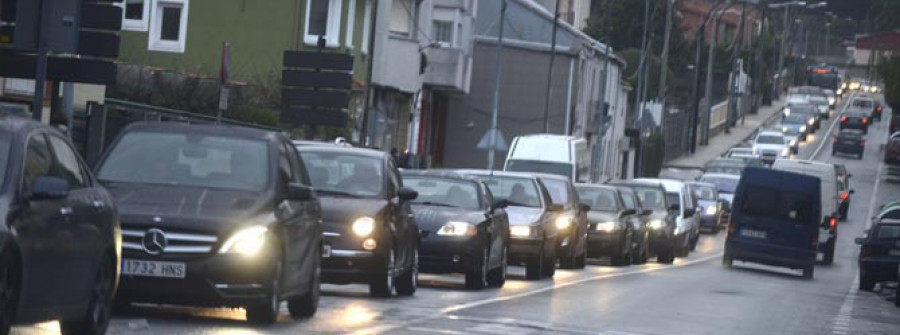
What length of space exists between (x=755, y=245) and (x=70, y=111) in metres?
21.1

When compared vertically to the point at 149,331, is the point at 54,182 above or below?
above

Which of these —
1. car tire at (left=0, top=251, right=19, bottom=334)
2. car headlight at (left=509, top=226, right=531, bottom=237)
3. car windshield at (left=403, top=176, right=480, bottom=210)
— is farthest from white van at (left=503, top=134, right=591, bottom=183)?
car tire at (left=0, top=251, right=19, bottom=334)

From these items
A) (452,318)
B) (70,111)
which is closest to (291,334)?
(452,318)

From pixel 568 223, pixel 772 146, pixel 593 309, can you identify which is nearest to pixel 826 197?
pixel 568 223

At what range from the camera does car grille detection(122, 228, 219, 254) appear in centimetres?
1470

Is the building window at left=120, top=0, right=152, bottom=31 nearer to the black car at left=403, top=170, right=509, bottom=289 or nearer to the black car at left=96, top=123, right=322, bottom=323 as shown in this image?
the black car at left=403, top=170, right=509, bottom=289

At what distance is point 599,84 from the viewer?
8438 cm

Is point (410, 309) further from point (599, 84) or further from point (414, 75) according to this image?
point (599, 84)

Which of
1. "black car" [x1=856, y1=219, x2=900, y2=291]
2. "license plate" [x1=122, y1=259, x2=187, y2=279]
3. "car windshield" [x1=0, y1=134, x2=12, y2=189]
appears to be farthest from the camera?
"black car" [x1=856, y1=219, x2=900, y2=291]

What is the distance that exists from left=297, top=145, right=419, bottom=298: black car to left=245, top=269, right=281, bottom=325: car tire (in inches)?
146

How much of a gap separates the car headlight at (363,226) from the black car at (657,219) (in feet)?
70.0

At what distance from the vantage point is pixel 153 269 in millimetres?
14617

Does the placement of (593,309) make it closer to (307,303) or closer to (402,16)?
(307,303)

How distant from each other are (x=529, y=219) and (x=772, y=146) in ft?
238
